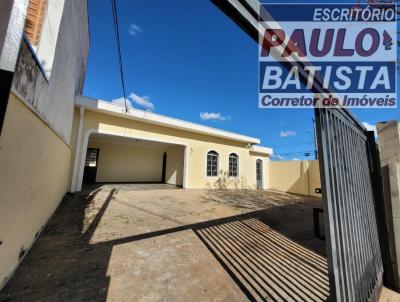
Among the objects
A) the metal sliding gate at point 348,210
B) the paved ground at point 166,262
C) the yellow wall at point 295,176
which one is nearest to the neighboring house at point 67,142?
the paved ground at point 166,262

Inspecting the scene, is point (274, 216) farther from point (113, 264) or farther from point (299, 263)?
point (113, 264)

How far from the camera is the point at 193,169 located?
9.09 meters

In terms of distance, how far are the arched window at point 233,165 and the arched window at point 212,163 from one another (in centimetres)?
109

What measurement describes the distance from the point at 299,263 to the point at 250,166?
31.4 feet

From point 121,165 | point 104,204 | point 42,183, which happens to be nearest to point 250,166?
point 121,165

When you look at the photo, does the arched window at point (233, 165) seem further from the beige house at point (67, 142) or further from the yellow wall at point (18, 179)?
the yellow wall at point (18, 179)

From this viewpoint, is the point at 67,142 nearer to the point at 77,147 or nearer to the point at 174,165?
the point at 77,147

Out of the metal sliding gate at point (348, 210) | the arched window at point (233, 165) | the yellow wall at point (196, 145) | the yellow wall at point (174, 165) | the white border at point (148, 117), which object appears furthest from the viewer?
the arched window at point (233, 165)

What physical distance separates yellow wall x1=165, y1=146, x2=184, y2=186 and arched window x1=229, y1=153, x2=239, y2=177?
313 cm

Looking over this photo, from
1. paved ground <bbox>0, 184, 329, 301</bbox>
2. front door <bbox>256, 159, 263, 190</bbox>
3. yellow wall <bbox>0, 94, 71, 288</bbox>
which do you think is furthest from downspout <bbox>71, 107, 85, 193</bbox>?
front door <bbox>256, 159, 263, 190</bbox>

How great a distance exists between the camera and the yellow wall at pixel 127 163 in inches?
389

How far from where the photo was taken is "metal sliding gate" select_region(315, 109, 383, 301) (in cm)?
116

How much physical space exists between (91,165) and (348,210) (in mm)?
11104

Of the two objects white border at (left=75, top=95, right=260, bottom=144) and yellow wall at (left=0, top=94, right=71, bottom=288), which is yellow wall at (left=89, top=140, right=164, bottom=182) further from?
yellow wall at (left=0, top=94, right=71, bottom=288)
